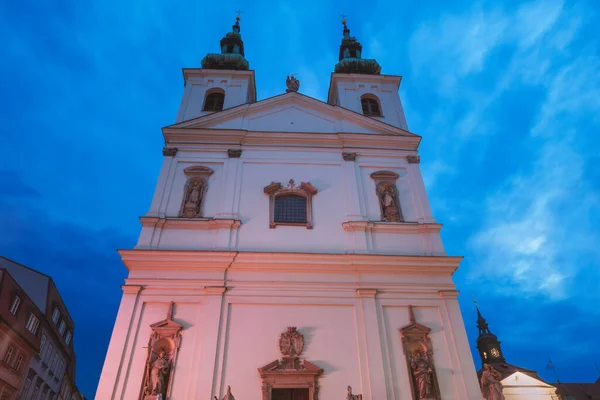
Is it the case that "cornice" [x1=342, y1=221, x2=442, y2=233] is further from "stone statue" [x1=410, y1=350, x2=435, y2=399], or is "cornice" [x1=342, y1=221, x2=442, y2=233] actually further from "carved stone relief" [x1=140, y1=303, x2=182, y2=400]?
"carved stone relief" [x1=140, y1=303, x2=182, y2=400]

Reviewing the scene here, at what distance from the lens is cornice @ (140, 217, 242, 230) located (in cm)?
1273

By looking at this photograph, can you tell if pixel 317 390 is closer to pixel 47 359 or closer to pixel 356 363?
pixel 356 363

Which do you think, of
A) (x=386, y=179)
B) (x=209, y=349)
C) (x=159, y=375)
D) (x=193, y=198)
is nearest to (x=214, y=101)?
(x=193, y=198)

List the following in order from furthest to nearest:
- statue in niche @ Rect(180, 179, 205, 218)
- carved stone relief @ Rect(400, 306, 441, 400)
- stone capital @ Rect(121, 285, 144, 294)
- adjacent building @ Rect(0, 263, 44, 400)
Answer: adjacent building @ Rect(0, 263, 44, 400) → statue in niche @ Rect(180, 179, 205, 218) → stone capital @ Rect(121, 285, 144, 294) → carved stone relief @ Rect(400, 306, 441, 400)

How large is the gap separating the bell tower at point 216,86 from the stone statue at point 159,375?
9624 mm

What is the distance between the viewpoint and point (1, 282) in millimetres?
16875

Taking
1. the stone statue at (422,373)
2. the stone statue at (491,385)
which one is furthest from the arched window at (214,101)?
the stone statue at (491,385)

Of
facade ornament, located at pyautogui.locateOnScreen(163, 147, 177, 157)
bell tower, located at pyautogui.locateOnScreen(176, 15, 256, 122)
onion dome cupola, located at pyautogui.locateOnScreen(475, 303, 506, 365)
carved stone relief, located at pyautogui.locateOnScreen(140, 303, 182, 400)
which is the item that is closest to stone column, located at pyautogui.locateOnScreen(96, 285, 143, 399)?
carved stone relief, located at pyautogui.locateOnScreen(140, 303, 182, 400)

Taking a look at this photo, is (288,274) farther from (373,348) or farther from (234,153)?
(234,153)

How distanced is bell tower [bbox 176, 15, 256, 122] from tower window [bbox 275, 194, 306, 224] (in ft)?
18.3

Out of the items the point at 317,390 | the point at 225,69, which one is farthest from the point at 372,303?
the point at 225,69

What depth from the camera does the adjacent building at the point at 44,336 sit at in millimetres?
20516

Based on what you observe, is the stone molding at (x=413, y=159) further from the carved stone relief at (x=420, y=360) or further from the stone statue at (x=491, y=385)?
the stone statue at (x=491, y=385)

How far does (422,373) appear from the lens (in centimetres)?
1043
